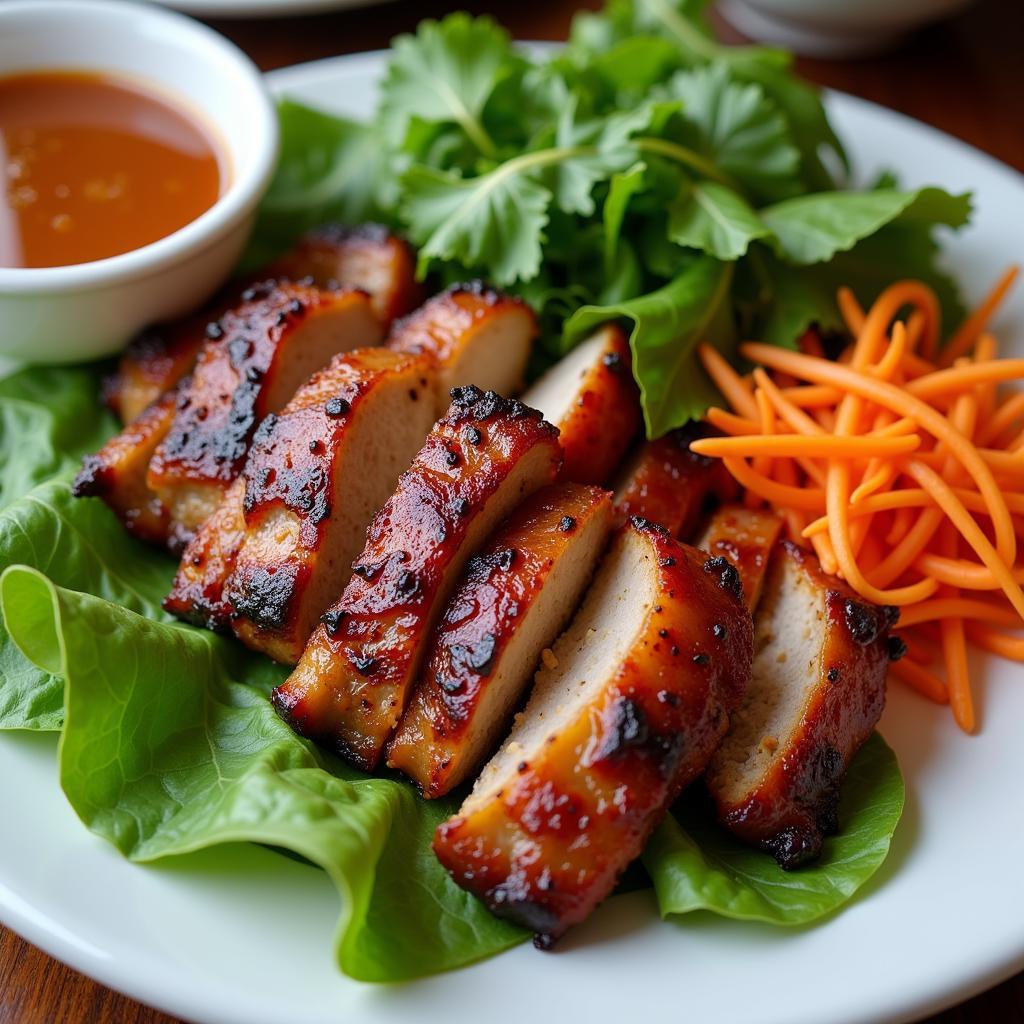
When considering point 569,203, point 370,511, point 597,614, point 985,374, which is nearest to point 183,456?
point 370,511

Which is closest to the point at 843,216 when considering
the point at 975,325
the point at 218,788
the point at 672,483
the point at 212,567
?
the point at 975,325

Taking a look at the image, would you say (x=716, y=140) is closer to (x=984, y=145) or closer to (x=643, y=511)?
(x=643, y=511)

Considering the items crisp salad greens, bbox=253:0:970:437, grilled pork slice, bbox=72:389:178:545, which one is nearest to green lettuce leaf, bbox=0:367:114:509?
grilled pork slice, bbox=72:389:178:545

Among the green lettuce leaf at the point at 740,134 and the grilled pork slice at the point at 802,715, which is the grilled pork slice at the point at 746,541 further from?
the green lettuce leaf at the point at 740,134

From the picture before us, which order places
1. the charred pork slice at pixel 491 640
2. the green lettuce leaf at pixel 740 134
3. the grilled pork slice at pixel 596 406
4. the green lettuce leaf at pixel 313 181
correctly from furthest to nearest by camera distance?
the green lettuce leaf at pixel 313 181
the green lettuce leaf at pixel 740 134
the grilled pork slice at pixel 596 406
the charred pork slice at pixel 491 640

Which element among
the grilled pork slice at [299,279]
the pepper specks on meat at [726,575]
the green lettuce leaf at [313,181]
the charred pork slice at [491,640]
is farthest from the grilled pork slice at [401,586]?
the green lettuce leaf at [313,181]
